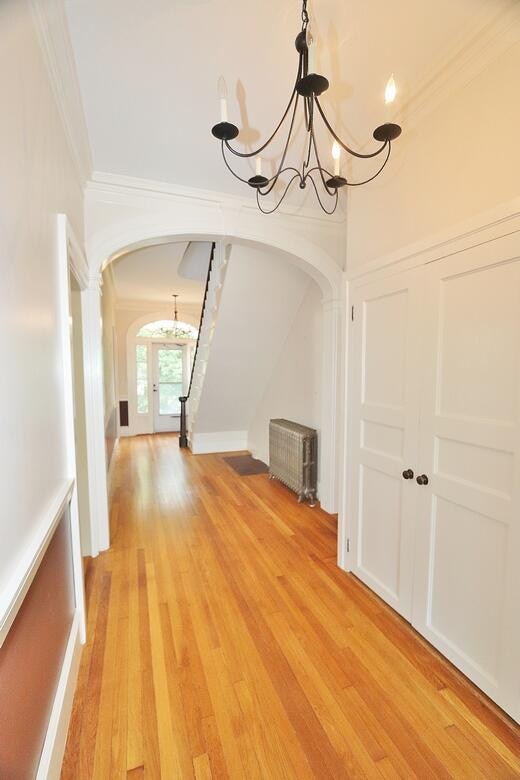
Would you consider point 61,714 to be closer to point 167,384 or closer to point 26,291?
point 26,291

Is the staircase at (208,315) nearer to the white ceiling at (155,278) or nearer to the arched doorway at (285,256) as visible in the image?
the arched doorway at (285,256)

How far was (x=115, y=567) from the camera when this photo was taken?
95.5 inches

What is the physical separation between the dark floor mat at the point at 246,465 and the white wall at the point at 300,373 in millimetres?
203

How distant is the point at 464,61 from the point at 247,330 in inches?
112

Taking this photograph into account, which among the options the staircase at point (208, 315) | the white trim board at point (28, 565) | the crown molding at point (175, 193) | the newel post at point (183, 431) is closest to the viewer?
the white trim board at point (28, 565)

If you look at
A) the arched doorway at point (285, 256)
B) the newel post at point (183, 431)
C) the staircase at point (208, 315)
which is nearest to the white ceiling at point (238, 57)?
the arched doorway at point (285, 256)

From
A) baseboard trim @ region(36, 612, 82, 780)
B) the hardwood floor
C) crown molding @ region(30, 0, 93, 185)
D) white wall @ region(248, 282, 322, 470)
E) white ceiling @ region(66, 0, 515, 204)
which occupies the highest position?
white ceiling @ region(66, 0, 515, 204)

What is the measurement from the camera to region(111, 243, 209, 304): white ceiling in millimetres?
4336

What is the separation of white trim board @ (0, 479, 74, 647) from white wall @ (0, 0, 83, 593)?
0.02 metres

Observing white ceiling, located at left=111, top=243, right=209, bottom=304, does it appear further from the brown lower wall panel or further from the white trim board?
the brown lower wall panel

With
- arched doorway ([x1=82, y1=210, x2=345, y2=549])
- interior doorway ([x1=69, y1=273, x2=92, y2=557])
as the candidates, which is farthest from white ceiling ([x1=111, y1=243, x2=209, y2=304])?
interior doorway ([x1=69, y1=273, x2=92, y2=557])

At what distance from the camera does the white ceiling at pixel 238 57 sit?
4.34 ft

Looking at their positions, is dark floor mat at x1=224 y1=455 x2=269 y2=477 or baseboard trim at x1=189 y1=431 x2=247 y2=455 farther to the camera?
baseboard trim at x1=189 y1=431 x2=247 y2=455

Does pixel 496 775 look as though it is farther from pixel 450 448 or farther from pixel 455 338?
pixel 455 338
